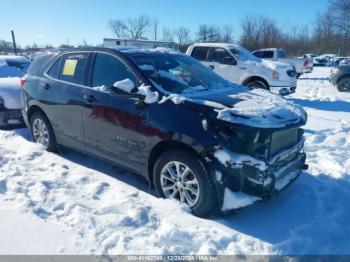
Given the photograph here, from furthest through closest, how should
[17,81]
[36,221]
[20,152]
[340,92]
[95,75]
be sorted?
1. [340,92]
2. [17,81]
3. [20,152]
4. [95,75]
5. [36,221]

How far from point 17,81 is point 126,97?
4.31 meters

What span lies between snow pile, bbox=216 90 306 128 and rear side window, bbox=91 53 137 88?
1325 mm

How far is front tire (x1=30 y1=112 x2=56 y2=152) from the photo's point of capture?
17.3 feet

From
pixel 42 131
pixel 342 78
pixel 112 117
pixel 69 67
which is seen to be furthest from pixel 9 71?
pixel 342 78

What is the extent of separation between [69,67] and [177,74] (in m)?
1.67

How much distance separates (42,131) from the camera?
548cm

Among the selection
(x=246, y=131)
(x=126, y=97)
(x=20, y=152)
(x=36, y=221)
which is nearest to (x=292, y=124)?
(x=246, y=131)

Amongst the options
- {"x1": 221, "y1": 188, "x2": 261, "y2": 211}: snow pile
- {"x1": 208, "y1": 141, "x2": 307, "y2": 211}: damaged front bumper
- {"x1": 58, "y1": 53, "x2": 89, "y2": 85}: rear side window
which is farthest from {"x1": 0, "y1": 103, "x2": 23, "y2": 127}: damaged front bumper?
{"x1": 221, "y1": 188, "x2": 261, "y2": 211}: snow pile

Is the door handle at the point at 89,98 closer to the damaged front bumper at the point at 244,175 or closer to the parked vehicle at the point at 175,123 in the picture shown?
the parked vehicle at the point at 175,123

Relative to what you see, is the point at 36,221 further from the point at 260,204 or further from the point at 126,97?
the point at 260,204

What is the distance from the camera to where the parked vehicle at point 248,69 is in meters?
10.5

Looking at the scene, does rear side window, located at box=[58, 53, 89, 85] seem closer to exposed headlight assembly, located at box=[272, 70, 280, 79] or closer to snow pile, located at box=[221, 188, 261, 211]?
snow pile, located at box=[221, 188, 261, 211]

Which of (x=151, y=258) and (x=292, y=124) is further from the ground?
(x=292, y=124)

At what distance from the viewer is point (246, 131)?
10.6ft
